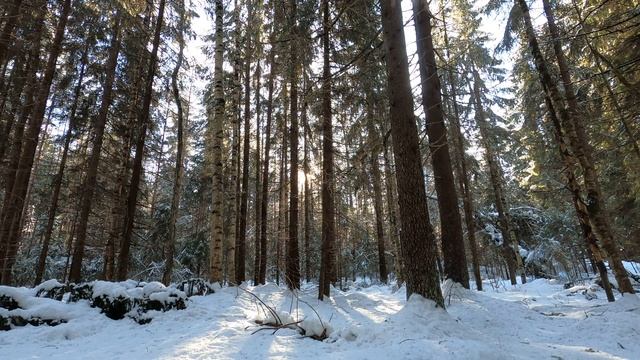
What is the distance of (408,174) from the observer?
5469mm

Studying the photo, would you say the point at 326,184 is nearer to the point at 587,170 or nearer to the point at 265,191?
the point at 265,191

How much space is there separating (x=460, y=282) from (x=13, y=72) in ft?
48.9

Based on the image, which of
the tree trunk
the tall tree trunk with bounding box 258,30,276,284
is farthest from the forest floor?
the tall tree trunk with bounding box 258,30,276,284

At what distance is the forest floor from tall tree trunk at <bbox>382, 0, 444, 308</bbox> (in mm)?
387

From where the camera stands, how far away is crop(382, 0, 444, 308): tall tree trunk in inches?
203

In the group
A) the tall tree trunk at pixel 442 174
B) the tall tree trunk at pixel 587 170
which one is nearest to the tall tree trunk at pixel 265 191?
the tall tree trunk at pixel 442 174

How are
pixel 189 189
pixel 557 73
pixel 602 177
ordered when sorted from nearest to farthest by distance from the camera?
1. pixel 557 73
2. pixel 602 177
3. pixel 189 189

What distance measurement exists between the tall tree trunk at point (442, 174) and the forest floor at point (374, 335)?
0.70 meters

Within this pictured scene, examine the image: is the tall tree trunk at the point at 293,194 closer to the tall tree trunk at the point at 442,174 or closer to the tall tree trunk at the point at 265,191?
the tall tree trunk at the point at 265,191

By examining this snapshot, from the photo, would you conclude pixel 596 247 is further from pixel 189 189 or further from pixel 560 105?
pixel 189 189

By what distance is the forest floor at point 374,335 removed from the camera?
4.05 meters

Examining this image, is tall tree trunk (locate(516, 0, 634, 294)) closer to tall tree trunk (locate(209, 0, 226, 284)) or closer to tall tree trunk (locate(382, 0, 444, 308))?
tall tree trunk (locate(382, 0, 444, 308))

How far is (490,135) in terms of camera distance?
53.1ft

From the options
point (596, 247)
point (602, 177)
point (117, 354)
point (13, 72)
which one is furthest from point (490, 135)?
point (13, 72)
